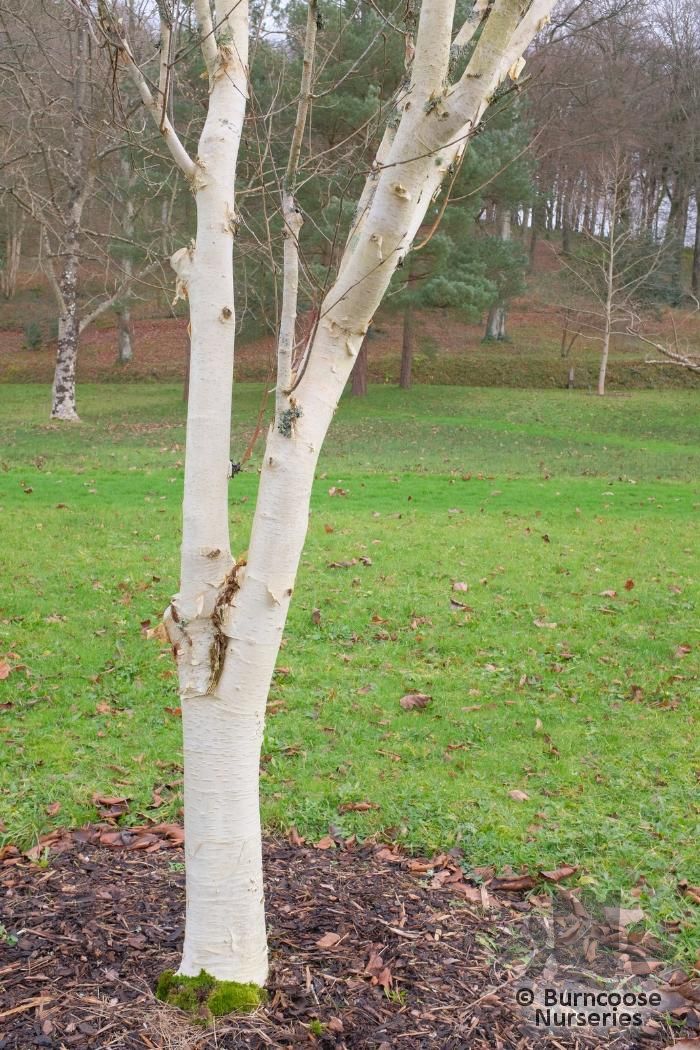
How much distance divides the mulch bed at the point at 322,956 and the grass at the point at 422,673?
33cm

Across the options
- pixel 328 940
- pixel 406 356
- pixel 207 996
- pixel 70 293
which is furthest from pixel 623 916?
pixel 406 356

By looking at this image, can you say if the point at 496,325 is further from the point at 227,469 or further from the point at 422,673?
the point at 227,469

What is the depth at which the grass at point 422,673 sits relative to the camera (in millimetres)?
4547

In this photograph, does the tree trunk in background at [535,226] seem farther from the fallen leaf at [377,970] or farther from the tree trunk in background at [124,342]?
the fallen leaf at [377,970]

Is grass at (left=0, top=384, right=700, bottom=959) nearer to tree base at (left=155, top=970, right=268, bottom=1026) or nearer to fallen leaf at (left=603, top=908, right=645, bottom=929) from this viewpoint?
fallen leaf at (left=603, top=908, right=645, bottom=929)

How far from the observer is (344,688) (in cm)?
623

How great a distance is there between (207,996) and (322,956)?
49 centimetres

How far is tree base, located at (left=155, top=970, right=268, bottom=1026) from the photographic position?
2941 mm

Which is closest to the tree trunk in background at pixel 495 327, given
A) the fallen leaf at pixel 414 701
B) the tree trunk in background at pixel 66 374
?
the tree trunk in background at pixel 66 374

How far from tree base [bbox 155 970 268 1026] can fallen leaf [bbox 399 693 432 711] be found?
9.88 ft

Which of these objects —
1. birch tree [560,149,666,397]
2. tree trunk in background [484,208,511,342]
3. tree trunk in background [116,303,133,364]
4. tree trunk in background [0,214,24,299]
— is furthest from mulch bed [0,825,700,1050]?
tree trunk in background [0,214,24,299]

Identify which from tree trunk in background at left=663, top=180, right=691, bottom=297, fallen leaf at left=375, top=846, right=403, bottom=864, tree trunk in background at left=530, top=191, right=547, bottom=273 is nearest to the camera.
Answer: fallen leaf at left=375, top=846, right=403, bottom=864

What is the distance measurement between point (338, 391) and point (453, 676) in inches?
155

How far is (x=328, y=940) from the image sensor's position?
3375mm
